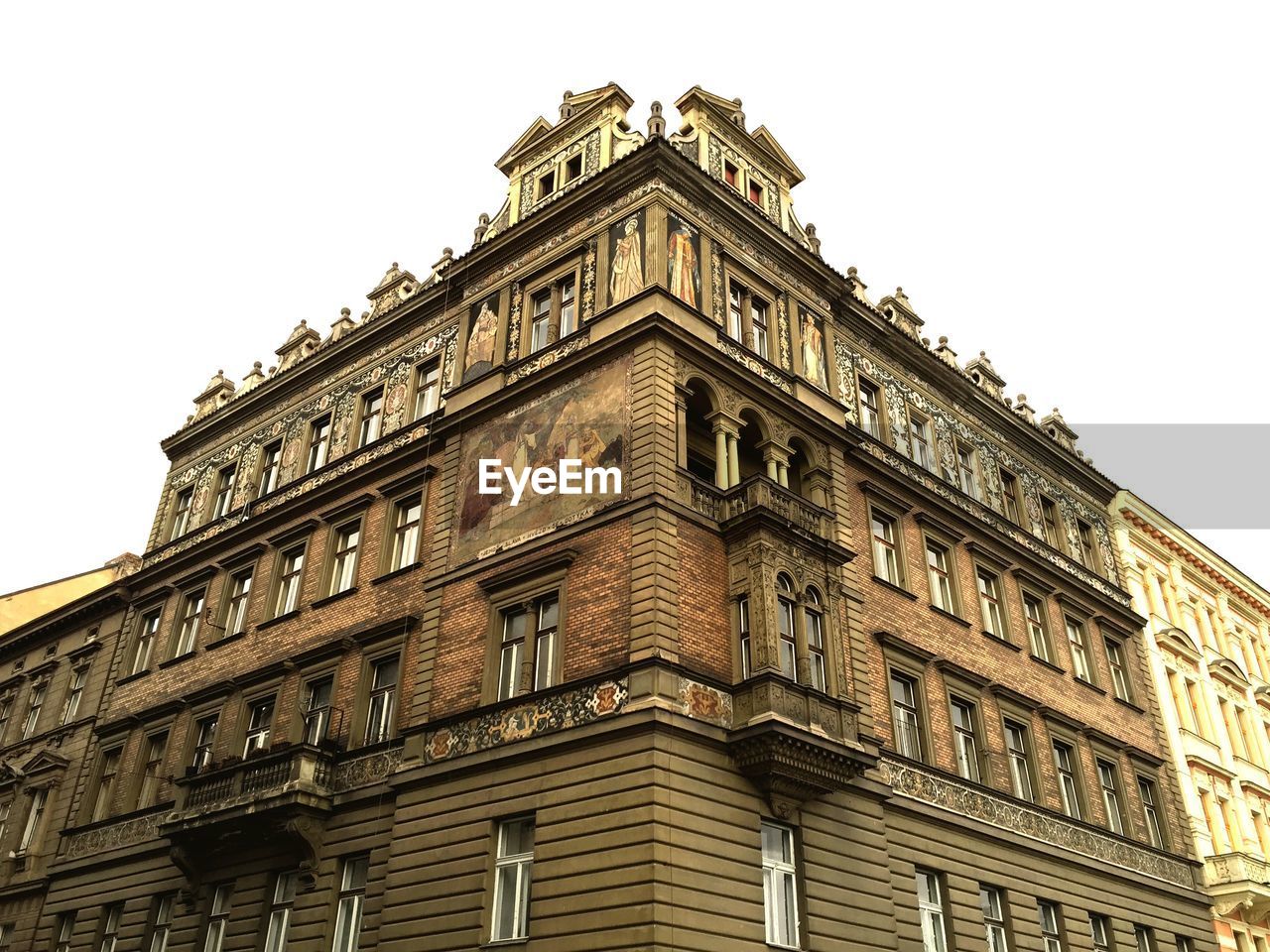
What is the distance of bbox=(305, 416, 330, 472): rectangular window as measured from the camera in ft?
103

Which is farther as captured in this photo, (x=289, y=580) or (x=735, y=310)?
(x=289, y=580)

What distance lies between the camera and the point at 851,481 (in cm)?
2736

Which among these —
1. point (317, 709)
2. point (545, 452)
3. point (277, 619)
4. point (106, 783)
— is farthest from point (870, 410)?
point (106, 783)

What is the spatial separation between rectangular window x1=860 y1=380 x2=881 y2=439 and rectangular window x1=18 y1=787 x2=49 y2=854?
84.2 ft

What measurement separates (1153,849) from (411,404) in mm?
23065

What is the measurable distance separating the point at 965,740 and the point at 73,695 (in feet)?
88.5

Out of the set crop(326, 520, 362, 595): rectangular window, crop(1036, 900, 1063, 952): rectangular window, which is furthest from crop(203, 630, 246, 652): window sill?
crop(1036, 900, 1063, 952): rectangular window

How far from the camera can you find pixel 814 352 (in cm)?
2786

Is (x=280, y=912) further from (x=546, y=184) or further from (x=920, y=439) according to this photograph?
(x=920, y=439)

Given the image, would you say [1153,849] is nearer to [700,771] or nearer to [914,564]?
[914,564]

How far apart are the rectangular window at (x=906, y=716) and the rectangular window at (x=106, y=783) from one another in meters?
20.4

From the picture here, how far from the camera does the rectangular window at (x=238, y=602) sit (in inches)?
1175

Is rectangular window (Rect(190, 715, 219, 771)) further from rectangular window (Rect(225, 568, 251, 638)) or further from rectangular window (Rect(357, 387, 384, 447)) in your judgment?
rectangular window (Rect(357, 387, 384, 447))

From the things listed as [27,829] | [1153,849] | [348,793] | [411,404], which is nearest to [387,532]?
[411,404]
